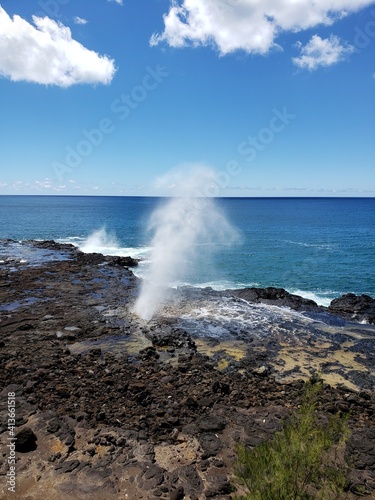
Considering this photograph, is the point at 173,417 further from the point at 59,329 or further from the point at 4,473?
the point at 59,329

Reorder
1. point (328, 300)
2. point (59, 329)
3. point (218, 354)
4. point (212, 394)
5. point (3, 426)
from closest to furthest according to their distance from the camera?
point (3, 426)
point (212, 394)
point (218, 354)
point (59, 329)
point (328, 300)

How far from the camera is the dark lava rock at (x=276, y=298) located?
26141 millimetres

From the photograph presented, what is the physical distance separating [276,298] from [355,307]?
5.91 metres

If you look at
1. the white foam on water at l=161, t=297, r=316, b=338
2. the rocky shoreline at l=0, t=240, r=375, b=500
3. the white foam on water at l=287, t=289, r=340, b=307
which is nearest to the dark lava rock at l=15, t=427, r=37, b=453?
the rocky shoreline at l=0, t=240, r=375, b=500

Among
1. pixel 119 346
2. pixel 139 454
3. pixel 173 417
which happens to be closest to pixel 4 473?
pixel 139 454

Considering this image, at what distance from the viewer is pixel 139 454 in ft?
32.4

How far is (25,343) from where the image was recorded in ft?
57.3

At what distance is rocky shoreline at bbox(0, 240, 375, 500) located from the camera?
9.08 metres

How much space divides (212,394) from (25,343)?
1050cm

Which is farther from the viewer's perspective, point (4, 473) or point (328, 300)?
point (328, 300)

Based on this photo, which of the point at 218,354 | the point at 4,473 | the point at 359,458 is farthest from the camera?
the point at 218,354

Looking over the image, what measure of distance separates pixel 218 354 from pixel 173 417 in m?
6.12

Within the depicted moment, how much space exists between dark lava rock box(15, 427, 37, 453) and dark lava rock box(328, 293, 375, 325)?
21591 millimetres

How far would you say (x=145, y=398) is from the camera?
497 inches
